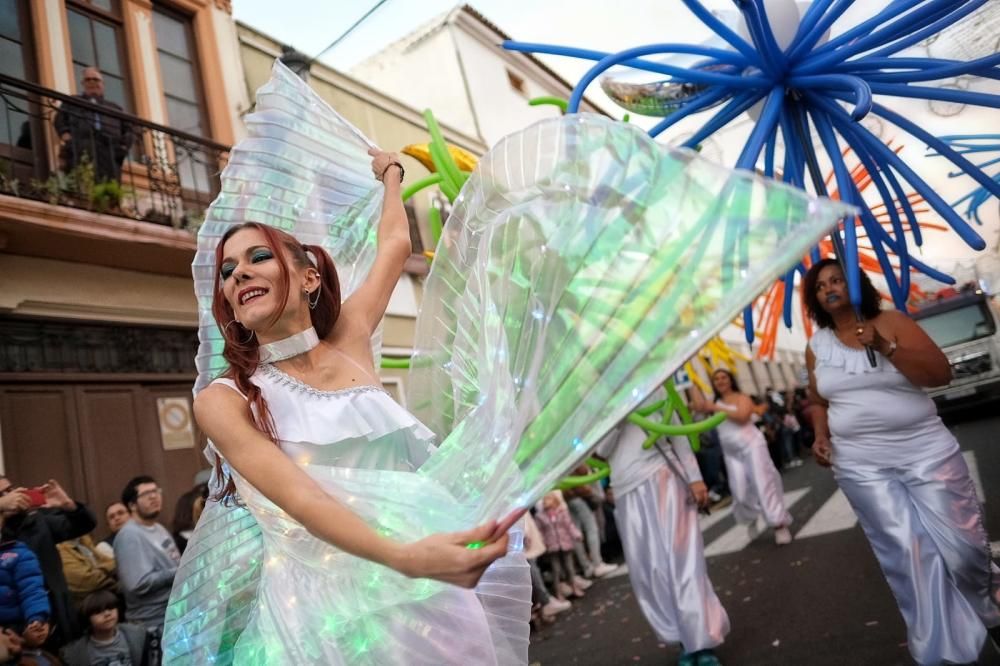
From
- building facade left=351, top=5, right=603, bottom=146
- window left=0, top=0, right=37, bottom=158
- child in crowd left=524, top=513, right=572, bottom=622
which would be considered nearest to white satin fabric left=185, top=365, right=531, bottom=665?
child in crowd left=524, top=513, right=572, bottom=622

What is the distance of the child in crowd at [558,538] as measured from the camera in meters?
7.14

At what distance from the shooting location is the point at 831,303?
334 centimetres

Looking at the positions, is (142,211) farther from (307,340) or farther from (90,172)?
(307,340)

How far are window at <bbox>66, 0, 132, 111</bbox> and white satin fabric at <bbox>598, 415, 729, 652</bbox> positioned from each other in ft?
25.2

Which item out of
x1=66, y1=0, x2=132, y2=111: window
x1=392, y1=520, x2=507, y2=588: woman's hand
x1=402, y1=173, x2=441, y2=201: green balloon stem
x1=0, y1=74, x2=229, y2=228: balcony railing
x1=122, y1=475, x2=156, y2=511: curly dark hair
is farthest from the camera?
x1=66, y1=0, x2=132, y2=111: window

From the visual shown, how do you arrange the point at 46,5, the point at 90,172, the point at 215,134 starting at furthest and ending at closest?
the point at 215,134
the point at 46,5
the point at 90,172

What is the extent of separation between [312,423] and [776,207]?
1010mm

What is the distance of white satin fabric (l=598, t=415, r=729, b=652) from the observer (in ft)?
12.6

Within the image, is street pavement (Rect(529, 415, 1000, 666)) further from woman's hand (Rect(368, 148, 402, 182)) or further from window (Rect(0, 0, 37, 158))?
window (Rect(0, 0, 37, 158))

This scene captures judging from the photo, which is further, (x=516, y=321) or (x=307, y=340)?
(x=307, y=340)

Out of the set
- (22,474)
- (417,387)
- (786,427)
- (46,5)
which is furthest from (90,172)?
(786,427)

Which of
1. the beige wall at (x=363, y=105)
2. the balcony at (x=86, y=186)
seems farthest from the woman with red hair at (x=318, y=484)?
the beige wall at (x=363, y=105)

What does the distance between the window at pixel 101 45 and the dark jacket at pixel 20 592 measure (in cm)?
659

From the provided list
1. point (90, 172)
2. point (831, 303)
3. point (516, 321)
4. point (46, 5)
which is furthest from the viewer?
point (46, 5)
